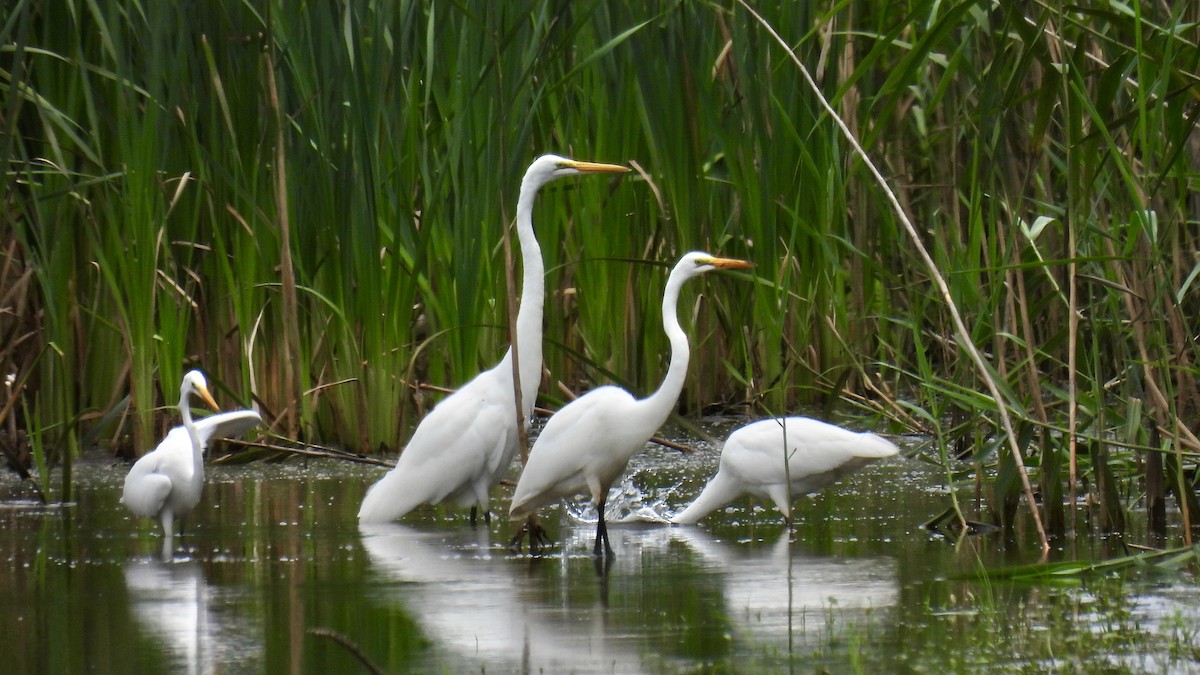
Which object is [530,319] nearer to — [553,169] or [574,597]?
[553,169]

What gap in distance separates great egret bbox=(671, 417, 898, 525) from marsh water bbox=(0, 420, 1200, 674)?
0.42ft

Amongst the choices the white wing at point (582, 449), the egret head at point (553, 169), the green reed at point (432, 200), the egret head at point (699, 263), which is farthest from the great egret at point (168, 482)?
the egret head at point (699, 263)

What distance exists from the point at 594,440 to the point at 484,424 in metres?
0.80

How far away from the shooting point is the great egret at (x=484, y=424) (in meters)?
6.54

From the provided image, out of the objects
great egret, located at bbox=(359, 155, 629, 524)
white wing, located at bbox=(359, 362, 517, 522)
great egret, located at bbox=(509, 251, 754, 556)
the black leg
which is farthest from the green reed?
the black leg

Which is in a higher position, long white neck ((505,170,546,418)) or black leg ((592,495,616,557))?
long white neck ((505,170,546,418))

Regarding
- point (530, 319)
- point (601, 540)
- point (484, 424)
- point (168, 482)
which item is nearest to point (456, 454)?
point (484, 424)

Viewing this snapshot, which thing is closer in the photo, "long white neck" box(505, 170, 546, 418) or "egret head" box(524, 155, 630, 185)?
"long white neck" box(505, 170, 546, 418)

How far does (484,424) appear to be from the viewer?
22.0 ft

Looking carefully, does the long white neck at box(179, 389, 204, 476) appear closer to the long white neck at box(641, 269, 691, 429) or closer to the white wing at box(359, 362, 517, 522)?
the white wing at box(359, 362, 517, 522)

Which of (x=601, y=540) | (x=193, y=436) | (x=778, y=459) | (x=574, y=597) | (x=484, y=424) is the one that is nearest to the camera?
(x=574, y=597)

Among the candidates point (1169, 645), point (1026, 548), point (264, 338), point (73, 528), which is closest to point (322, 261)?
point (264, 338)

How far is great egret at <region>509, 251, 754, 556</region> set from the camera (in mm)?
6023

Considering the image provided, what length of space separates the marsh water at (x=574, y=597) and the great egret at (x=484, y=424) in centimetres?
19
